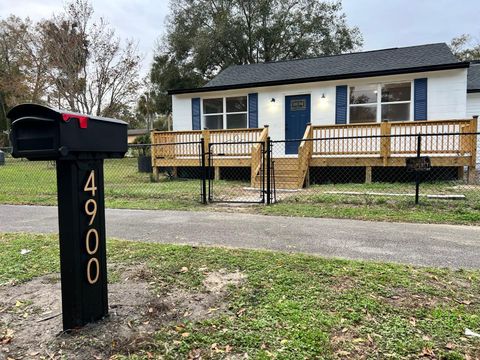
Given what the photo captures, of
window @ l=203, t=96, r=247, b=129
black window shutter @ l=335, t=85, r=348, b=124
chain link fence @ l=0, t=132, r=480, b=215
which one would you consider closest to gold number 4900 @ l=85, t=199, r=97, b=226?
chain link fence @ l=0, t=132, r=480, b=215

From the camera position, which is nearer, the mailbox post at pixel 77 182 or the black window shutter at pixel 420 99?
the mailbox post at pixel 77 182

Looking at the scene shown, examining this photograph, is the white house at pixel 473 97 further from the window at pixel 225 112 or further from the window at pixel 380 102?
the window at pixel 225 112

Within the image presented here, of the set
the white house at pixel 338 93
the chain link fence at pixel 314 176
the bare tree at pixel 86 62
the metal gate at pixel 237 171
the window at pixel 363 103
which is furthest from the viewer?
the bare tree at pixel 86 62

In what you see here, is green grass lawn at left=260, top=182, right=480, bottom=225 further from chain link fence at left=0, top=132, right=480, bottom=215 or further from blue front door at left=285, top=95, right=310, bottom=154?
blue front door at left=285, top=95, right=310, bottom=154

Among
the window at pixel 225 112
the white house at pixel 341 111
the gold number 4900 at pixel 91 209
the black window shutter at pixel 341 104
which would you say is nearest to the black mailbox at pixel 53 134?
the gold number 4900 at pixel 91 209

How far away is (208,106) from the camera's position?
14969 mm

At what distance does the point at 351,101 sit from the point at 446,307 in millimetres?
11178

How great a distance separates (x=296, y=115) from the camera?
13.7m

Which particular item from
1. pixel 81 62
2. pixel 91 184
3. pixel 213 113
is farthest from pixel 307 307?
pixel 81 62

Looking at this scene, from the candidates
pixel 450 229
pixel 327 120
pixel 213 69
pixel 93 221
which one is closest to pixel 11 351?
pixel 93 221

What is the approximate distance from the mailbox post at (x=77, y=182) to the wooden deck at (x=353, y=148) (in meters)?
6.95

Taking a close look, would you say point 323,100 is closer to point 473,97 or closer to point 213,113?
point 213,113

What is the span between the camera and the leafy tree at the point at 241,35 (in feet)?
84.1

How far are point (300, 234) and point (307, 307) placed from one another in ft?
7.95
